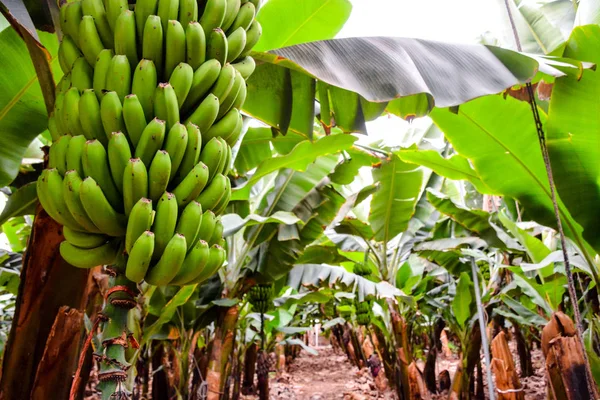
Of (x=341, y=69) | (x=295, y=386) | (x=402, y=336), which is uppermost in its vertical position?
(x=341, y=69)

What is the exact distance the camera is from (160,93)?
85 cm

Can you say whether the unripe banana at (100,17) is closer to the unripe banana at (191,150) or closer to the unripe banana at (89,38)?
the unripe banana at (89,38)

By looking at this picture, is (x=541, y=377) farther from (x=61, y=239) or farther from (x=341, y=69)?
(x=61, y=239)

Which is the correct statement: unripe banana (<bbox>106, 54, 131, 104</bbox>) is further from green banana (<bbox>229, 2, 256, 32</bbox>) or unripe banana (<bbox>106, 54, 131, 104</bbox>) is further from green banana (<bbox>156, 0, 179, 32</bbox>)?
green banana (<bbox>229, 2, 256, 32</bbox>)

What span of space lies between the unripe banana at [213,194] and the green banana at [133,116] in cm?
18

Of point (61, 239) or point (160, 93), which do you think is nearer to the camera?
point (160, 93)

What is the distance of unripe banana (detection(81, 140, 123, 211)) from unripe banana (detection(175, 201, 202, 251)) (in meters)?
0.14

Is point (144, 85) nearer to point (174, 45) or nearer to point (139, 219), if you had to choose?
point (174, 45)

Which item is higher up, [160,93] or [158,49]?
[158,49]

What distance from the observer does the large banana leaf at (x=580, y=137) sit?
1.65 m

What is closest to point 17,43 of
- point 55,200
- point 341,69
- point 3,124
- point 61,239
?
point 3,124

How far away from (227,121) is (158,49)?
0.22 metres

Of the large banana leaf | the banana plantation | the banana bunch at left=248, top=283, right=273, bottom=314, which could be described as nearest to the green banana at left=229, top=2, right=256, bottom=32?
the banana plantation

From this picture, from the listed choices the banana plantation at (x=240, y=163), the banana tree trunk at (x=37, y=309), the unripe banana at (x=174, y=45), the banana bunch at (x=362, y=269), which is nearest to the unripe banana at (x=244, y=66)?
the banana plantation at (x=240, y=163)
